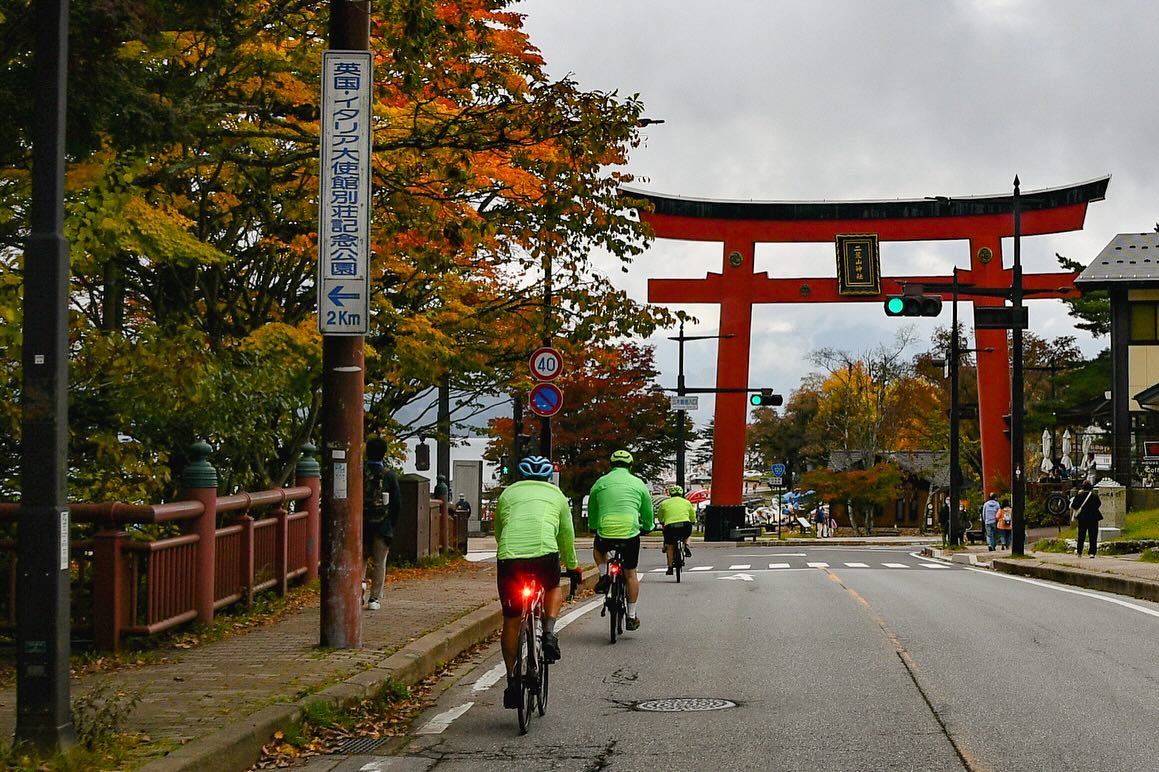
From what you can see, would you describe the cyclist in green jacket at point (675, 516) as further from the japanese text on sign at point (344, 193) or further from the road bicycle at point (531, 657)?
the road bicycle at point (531, 657)

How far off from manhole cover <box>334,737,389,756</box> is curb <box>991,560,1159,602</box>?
14.4 metres

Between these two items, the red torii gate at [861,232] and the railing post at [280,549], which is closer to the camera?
the railing post at [280,549]

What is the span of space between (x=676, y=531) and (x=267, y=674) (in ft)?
38.4

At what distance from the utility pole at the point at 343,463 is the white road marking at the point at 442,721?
5.58 feet

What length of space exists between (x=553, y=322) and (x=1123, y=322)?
33.9 m

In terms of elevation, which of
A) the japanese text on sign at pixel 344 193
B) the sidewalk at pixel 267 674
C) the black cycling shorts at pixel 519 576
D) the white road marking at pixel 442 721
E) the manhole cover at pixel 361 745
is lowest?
the white road marking at pixel 442 721

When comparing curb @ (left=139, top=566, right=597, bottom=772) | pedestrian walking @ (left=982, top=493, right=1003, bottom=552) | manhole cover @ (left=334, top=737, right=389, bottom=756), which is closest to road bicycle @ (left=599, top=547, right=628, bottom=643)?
curb @ (left=139, top=566, right=597, bottom=772)

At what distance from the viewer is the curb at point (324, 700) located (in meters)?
6.75

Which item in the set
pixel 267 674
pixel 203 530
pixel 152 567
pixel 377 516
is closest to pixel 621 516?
pixel 377 516

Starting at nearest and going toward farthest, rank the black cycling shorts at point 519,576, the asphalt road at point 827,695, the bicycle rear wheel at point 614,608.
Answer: the asphalt road at point 827,695 < the black cycling shorts at point 519,576 < the bicycle rear wheel at point 614,608

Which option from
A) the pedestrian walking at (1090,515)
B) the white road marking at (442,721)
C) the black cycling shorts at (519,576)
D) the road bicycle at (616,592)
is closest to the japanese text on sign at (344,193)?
the black cycling shorts at (519,576)

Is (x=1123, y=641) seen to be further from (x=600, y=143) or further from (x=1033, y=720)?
(x=600, y=143)

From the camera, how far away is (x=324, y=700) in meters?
8.57

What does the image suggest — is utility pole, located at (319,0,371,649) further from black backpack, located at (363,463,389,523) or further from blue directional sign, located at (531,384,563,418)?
blue directional sign, located at (531,384,563,418)
